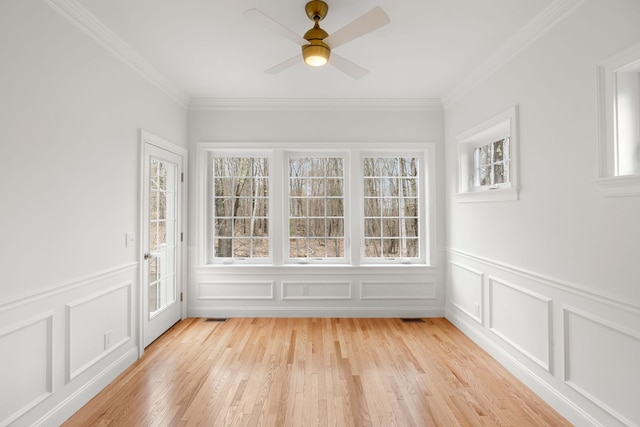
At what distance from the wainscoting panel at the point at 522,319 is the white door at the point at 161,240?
3.27m

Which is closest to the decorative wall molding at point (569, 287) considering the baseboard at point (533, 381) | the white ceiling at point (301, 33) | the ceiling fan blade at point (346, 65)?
the baseboard at point (533, 381)

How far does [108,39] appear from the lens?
8.29ft

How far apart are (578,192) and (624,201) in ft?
1.03

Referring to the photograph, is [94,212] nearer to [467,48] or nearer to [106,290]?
[106,290]

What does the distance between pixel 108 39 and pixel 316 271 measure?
3.03 m

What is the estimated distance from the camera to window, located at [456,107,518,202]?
2.72 metres

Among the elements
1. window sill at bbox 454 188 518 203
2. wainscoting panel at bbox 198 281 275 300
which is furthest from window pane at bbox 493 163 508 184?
wainscoting panel at bbox 198 281 275 300

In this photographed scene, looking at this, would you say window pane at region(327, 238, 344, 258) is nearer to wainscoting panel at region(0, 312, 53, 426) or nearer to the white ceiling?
the white ceiling

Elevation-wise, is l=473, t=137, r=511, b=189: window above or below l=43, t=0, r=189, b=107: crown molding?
below

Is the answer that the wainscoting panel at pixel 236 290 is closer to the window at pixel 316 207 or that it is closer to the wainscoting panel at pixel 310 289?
the wainscoting panel at pixel 310 289

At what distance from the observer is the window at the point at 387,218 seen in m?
4.23

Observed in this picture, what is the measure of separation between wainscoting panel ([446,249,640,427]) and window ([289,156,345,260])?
69.4 inches

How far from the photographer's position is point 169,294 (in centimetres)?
376

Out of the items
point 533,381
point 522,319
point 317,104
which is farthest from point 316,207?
point 533,381
